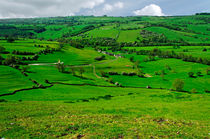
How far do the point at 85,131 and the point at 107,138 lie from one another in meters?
3.90

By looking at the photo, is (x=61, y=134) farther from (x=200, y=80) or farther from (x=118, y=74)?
(x=200, y=80)

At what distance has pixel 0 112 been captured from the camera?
28250 mm

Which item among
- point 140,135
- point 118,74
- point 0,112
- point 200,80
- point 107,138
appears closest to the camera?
point 107,138

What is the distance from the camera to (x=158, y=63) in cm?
18138

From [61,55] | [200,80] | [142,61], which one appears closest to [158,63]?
[142,61]

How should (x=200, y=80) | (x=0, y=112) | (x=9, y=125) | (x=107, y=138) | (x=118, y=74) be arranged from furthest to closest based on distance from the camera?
(x=118, y=74), (x=200, y=80), (x=0, y=112), (x=9, y=125), (x=107, y=138)

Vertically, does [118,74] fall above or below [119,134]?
below

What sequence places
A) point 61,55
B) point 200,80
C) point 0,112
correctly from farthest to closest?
1. point 61,55
2. point 200,80
3. point 0,112

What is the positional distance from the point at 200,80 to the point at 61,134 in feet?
463

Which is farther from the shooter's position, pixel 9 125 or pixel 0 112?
pixel 0 112

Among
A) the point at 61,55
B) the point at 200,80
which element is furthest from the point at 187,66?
the point at 61,55

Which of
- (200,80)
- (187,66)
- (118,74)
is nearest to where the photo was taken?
(200,80)

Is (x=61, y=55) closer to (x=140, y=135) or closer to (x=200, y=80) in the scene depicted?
(x=200, y=80)

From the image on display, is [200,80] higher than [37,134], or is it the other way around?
[37,134]
